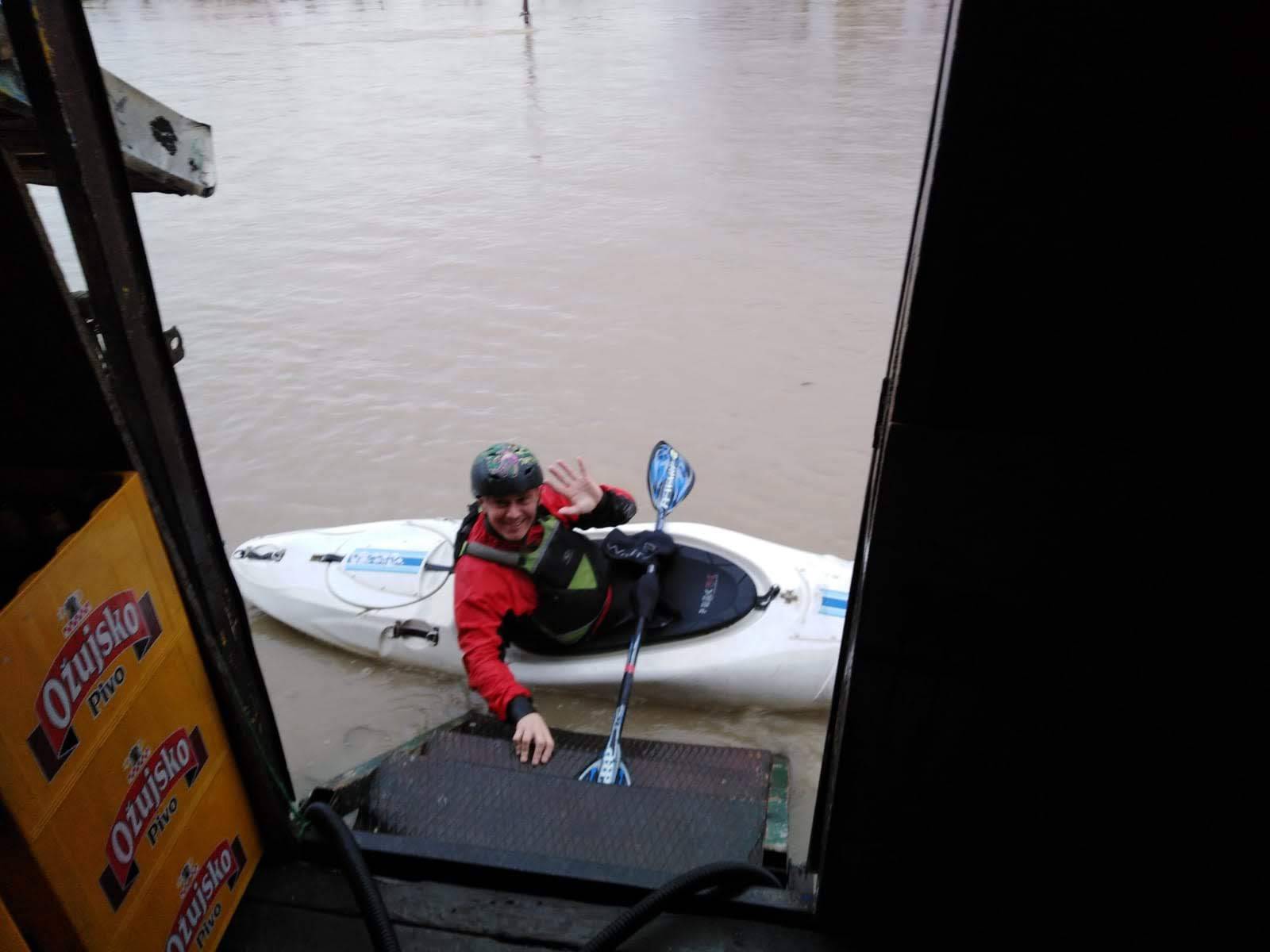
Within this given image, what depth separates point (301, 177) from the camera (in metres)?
12.1

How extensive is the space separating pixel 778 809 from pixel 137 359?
222 centimetres

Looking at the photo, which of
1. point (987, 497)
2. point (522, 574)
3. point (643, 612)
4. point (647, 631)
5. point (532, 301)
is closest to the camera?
point (987, 497)

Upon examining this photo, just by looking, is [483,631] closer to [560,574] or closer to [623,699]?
[560,574]

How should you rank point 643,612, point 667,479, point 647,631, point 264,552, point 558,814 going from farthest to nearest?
point 264,552, point 667,479, point 647,631, point 643,612, point 558,814

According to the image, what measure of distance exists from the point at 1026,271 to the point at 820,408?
553 centimetres

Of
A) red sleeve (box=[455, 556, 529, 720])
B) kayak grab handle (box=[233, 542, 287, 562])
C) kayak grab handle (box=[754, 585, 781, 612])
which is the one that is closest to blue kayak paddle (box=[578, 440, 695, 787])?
red sleeve (box=[455, 556, 529, 720])

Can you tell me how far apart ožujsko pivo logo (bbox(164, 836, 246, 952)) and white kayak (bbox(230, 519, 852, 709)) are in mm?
1888

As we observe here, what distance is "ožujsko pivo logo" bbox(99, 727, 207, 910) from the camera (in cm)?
158

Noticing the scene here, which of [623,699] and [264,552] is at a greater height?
[623,699]

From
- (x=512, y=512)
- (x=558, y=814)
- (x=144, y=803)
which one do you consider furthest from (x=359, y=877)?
(x=512, y=512)

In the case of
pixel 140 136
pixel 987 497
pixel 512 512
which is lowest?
pixel 512 512

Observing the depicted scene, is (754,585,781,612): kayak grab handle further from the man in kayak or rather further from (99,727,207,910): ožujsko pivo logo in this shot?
(99,727,207,910): ožujsko pivo logo

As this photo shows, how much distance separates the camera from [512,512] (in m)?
3.22

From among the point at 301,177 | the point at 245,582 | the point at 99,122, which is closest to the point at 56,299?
the point at 99,122
